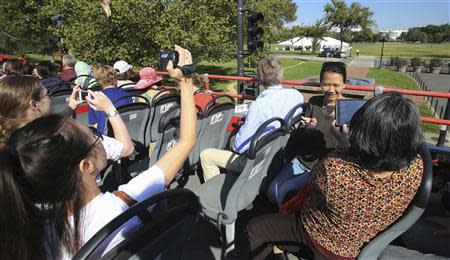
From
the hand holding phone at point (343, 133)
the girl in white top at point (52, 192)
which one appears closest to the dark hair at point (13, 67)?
the girl in white top at point (52, 192)

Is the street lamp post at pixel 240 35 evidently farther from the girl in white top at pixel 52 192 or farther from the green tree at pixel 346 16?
the green tree at pixel 346 16

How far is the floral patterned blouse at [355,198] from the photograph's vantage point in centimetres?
169

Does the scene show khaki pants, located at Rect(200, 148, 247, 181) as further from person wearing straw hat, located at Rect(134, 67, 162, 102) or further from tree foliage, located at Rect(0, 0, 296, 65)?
tree foliage, located at Rect(0, 0, 296, 65)

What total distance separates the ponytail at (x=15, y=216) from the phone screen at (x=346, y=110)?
2.03m

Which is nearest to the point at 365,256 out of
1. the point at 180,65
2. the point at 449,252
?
the point at 449,252

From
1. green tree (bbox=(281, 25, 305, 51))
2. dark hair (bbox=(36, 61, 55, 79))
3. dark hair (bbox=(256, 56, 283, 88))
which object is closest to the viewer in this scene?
dark hair (bbox=(256, 56, 283, 88))

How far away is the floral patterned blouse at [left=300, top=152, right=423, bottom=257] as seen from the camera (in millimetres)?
1689

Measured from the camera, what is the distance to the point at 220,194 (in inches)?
110

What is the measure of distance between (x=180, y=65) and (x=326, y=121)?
1.78 meters

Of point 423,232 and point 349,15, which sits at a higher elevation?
point 349,15

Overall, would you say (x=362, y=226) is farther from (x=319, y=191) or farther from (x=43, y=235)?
(x=43, y=235)

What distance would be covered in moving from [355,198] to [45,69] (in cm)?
600

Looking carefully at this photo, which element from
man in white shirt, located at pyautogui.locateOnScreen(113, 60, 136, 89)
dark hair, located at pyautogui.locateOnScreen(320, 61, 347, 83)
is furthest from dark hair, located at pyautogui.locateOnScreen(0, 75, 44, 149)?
man in white shirt, located at pyautogui.locateOnScreen(113, 60, 136, 89)

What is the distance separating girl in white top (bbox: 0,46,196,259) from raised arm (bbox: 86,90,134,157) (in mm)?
955
